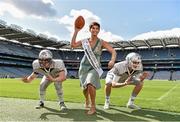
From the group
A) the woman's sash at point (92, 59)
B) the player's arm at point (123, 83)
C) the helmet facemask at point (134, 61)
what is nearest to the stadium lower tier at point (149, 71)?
the player's arm at point (123, 83)

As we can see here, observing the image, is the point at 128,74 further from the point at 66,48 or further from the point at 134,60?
the point at 66,48

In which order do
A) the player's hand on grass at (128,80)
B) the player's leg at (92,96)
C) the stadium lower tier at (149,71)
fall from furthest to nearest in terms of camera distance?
the stadium lower tier at (149,71) < the player's hand on grass at (128,80) < the player's leg at (92,96)

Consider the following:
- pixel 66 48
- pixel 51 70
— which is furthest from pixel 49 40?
pixel 51 70

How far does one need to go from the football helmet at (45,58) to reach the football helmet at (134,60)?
1.78m

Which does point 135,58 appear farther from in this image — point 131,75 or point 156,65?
point 156,65

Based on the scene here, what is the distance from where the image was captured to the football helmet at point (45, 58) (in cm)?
736

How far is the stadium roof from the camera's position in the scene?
72000mm

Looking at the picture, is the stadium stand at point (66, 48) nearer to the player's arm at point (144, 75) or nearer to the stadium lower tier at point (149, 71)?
the stadium lower tier at point (149, 71)

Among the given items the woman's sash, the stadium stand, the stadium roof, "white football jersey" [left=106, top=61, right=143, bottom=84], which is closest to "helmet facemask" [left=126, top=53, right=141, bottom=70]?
"white football jersey" [left=106, top=61, right=143, bottom=84]

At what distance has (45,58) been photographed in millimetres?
7402

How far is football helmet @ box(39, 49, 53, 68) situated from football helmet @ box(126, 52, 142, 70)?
1781 mm

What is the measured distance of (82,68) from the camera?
7512 millimetres

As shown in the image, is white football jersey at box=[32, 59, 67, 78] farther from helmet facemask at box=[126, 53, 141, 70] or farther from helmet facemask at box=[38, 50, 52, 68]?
helmet facemask at box=[126, 53, 141, 70]

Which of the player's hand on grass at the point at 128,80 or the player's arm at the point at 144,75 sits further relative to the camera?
the player's arm at the point at 144,75
